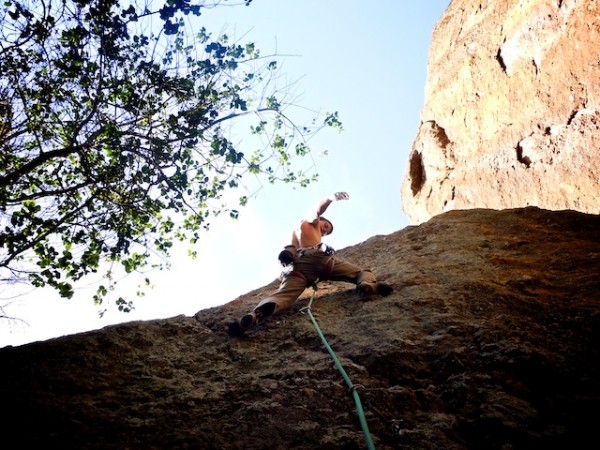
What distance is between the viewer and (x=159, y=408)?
9.59 ft

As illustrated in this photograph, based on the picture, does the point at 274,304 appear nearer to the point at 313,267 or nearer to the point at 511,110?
the point at 313,267

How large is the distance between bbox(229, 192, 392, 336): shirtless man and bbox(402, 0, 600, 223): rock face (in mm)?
5398

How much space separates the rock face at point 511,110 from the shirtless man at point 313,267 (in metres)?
5.40

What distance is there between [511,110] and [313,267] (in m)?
7.89

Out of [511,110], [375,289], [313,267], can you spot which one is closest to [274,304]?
[313,267]

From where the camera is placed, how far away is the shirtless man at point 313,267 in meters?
5.14

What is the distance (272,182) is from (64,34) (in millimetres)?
4614

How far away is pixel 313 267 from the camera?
572 centimetres

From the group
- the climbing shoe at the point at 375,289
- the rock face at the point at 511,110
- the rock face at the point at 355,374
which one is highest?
the rock face at the point at 511,110

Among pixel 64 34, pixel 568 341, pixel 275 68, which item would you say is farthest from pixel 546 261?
pixel 64 34

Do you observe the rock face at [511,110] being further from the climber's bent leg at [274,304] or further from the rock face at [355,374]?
the climber's bent leg at [274,304]

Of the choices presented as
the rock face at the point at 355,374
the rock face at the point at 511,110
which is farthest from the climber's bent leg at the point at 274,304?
the rock face at the point at 511,110

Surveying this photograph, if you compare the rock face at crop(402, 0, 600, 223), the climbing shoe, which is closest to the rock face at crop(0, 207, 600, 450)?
the climbing shoe

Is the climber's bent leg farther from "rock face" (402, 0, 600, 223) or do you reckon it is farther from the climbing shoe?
"rock face" (402, 0, 600, 223)
